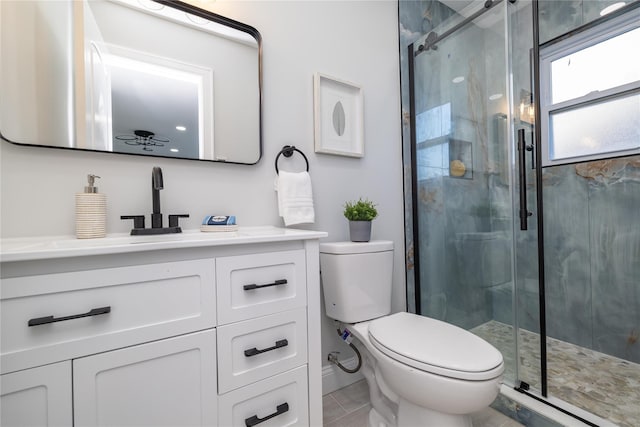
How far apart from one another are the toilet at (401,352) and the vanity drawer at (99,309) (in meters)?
0.64

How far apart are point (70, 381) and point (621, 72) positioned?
112 inches

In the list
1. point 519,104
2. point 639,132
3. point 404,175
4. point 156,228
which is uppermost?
point 519,104

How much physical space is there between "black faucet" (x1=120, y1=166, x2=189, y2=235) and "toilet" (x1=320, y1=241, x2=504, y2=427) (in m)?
0.64

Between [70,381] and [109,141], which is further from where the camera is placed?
[109,141]

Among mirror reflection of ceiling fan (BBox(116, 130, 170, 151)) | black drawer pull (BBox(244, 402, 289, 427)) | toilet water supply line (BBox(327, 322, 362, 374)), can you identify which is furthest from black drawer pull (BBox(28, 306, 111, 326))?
toilet water supply line (BBox(327, 322, 362, 374))

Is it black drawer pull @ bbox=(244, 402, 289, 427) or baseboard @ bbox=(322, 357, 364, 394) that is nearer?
black drawer pull @ bbox=(244, 402, 289, 427)

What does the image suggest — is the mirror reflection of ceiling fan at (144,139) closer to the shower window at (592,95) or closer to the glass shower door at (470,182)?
the glass shower door at (470,182)

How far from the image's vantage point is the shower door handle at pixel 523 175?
1361 millimetres

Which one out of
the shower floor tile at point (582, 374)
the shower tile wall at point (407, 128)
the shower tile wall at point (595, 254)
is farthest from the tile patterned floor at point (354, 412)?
the shower tile wall at point (595, 254)

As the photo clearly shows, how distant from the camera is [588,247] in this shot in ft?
5.98

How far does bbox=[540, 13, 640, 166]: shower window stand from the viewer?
5.40 feet

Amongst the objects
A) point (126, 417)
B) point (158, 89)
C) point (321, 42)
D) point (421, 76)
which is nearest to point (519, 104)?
point (421, 76)

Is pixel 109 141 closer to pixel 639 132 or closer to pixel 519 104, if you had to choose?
pixel 519 104

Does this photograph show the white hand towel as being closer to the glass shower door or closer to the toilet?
the toilet
